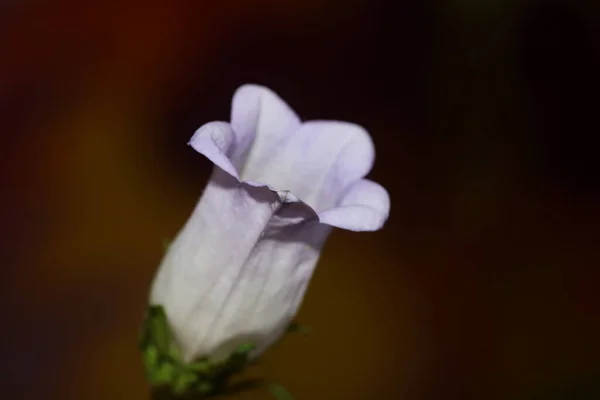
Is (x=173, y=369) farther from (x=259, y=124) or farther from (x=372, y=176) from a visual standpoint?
(x=372, y=176)

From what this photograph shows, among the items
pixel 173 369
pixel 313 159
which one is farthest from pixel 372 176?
pixel 173 369

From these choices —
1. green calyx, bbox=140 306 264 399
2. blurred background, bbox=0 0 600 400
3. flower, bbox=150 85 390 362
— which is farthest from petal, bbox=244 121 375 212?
blurred background, bbox=0 0 600 400

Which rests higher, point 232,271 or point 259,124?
point 259,124

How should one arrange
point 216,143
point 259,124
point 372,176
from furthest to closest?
1. point 372,176
2. point 259,124
3. point 216,143

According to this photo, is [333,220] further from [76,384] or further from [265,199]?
[76,384]

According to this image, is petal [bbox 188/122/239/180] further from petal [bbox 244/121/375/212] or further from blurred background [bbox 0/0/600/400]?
blurred background [bbox 0/0/600/400]

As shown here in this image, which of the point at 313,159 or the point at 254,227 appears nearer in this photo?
the point at 254,227

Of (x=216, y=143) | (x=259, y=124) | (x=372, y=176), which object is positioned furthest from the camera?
(x=372, y=176)

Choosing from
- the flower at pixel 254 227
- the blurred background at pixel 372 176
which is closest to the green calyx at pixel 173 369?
the flower at pixel 254 227

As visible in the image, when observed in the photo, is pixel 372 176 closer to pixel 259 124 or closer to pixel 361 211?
pixel 259 124
